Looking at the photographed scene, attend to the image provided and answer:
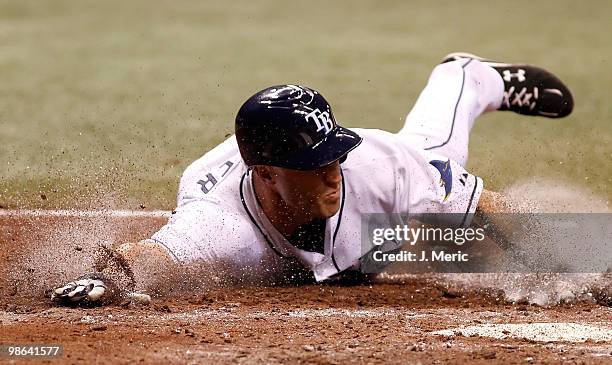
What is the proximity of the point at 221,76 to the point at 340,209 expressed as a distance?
4.84 m

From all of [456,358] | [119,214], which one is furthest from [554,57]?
[456,358]

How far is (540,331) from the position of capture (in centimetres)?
407

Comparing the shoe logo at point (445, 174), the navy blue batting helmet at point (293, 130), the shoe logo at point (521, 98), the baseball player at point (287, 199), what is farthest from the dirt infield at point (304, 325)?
the shoe logo at point (521, 98)

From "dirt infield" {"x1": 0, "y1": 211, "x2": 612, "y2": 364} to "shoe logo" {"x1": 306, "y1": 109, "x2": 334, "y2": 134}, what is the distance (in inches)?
29.0

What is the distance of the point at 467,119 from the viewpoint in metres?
6.05

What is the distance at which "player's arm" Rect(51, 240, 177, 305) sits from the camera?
4414 millimetres

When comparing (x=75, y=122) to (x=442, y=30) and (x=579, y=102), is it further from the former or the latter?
(x=442, y=30)

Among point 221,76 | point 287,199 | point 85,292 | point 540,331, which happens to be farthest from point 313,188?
point 221,76

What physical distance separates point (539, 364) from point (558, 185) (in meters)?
3.42

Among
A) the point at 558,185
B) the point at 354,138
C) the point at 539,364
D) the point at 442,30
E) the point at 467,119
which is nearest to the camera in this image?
the point at 539,364

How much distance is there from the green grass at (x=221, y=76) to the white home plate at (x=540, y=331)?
2674 mm

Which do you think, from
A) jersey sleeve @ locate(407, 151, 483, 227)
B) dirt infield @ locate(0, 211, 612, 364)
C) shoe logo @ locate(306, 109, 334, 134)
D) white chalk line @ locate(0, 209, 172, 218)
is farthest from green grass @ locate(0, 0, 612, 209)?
shoe logo @ locate(306, 109, 334, 134)

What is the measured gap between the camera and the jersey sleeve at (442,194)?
5.03 m

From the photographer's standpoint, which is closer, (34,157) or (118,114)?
(34,157)
